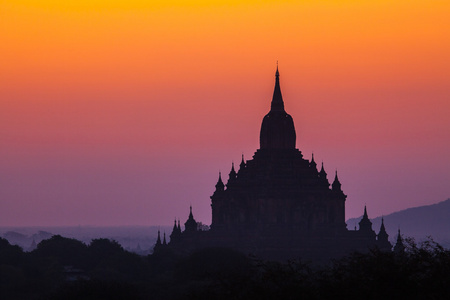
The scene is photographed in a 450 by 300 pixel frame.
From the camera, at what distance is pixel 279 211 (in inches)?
7087

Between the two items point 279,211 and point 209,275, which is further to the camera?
point 279,211

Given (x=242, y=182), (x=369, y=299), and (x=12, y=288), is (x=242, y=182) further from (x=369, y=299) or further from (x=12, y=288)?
(x=369, y=299)

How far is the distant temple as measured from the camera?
17650 cm

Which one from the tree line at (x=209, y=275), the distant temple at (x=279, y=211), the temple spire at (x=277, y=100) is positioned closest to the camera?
the tree line at (x=209, y=275)

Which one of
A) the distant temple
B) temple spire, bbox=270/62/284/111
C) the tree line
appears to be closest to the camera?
the tree line

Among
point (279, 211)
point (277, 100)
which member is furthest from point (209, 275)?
point (277, 100)

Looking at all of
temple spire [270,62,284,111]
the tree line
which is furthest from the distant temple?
the tree line

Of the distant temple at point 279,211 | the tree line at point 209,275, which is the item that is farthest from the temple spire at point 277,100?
the tree line at point 209,275

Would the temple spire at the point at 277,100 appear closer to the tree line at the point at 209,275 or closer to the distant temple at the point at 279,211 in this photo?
the distant temple at the point at 279,211

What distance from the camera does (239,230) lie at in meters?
181

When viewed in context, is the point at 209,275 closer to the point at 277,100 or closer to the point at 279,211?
the point at 279,211

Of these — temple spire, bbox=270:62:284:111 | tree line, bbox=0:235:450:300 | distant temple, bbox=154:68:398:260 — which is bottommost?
tree line, bbox=0:235:450:300

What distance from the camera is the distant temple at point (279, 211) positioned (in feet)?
579

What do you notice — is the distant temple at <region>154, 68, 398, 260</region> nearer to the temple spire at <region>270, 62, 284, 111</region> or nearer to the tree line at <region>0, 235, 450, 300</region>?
the temple spire at <region>270, 62, 284, 111</region>
